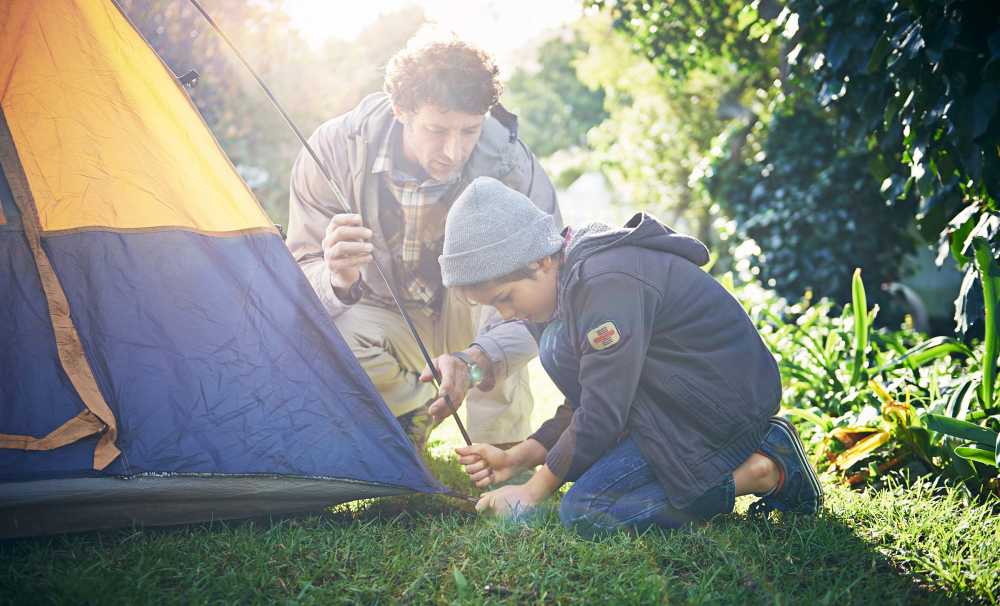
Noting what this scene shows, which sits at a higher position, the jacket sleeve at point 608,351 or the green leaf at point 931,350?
the jacket sleeve at point 608,351

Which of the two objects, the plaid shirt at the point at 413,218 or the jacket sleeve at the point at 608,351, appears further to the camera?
the plaid shirt at the point at 413,218

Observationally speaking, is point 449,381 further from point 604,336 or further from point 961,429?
point 961,429

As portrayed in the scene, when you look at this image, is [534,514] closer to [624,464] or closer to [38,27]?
[624,464]

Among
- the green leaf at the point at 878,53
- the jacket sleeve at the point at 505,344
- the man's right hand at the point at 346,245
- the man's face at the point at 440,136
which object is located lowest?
the jacket sleeve at the point at 505,344

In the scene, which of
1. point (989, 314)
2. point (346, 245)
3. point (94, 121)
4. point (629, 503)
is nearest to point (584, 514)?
point (629, 503)

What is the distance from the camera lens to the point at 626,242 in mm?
2436

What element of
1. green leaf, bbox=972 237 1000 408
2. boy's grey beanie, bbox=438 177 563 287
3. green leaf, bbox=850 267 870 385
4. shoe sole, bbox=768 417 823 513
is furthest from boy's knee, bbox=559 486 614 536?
green leaf, bbox=850 267 870 385

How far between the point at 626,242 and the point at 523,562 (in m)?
0.93

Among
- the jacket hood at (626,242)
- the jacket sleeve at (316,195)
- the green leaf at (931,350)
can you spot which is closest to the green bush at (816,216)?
the green leaf at (931,350)

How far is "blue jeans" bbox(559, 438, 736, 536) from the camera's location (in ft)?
8.11

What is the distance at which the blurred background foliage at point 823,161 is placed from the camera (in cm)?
287

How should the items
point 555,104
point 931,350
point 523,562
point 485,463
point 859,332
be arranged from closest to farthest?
point 523,562 → point 485,463 → point 931,350 → point 859,332 → point 555,104

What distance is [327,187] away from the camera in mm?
3402

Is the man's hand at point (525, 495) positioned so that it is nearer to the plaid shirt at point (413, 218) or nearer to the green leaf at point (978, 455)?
the plaid shirt at point (413, 218)
